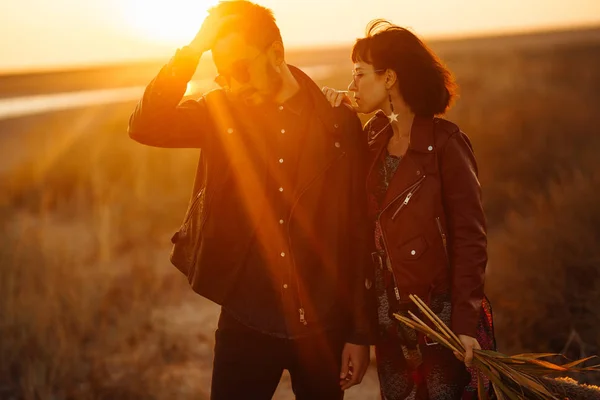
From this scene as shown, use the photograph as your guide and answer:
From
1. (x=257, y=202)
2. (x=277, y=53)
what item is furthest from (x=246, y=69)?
(x=257, y=202)

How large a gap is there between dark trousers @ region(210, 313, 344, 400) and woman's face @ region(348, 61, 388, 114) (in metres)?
0.93

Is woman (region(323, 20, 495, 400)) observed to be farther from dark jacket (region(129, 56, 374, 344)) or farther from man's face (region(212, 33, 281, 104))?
man's face (region(212, 33, 281, 104))

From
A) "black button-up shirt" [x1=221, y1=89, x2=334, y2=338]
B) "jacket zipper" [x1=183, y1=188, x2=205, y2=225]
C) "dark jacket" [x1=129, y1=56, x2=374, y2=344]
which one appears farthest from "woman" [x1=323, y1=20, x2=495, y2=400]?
"jacket zipper" [x1=183, y1=188, x2=205, y2=225]

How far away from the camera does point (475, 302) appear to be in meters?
2.91

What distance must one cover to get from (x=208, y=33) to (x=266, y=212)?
0.70 metres

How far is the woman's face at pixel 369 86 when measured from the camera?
10.1 feet

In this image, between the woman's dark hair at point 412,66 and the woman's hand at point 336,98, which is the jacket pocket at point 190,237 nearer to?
the woman's hand at point 336,98

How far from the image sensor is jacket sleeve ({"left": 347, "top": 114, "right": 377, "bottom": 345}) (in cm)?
298

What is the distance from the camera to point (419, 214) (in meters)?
2.94

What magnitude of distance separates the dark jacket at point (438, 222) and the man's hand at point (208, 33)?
32.6 inches

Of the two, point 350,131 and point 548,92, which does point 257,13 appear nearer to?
point 350,131

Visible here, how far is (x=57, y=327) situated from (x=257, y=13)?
3706 millimetres

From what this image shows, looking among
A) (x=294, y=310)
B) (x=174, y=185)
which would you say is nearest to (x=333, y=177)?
(x=294, y=310)

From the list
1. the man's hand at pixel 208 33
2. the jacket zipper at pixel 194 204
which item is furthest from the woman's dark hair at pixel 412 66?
the jacket zipper at pixel 194 204
